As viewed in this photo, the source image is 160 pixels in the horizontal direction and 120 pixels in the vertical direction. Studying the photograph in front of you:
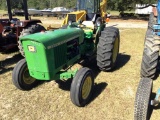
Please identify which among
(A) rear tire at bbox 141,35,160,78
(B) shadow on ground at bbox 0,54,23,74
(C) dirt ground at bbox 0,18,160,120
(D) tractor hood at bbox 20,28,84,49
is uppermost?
(D) tractor hood at bbox 20,28,84,49

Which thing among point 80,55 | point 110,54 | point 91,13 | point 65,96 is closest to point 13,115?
point 65,96

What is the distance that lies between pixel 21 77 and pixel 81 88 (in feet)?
4.82

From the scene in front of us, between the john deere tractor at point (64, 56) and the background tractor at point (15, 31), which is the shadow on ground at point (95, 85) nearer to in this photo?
the john deere tractor at point (64, 56)

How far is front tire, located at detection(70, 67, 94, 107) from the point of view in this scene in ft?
14.1

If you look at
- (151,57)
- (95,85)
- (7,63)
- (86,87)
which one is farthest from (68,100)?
(7,63)

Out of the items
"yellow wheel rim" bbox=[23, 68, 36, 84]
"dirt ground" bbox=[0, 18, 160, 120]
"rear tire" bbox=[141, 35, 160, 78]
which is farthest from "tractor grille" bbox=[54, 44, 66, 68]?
"rear tire" bbox=[141, 35, 160, 78]

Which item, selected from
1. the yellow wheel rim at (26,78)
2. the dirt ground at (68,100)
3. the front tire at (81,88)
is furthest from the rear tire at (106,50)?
the yellow wheel rim at (26,78)

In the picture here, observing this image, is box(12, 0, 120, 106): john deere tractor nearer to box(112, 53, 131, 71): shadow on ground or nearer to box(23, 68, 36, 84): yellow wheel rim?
box(23, 68, 36, 84): yellow wheel rim

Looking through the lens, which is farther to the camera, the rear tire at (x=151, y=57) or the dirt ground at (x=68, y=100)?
the rear tire at (x=151, y=57)

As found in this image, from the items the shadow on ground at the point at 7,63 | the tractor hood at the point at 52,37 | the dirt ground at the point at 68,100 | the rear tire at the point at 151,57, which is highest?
the tractor hood at the point at 52,37

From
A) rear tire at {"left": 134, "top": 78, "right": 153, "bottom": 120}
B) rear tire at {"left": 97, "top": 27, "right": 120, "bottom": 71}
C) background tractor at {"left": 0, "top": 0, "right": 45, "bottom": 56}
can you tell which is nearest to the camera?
rear tire at {"left": 134, "top": 78, "right": 153, "bottom": 120}

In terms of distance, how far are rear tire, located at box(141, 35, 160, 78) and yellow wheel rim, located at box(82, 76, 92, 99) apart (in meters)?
1.44

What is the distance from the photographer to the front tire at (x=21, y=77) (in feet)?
16.1

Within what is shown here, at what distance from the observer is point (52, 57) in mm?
4367
